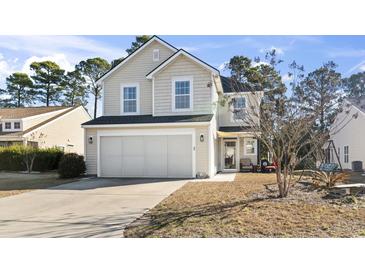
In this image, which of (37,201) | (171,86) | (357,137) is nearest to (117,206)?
(37,201)

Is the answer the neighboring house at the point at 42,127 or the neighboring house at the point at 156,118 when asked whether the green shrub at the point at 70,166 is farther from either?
the neighboring house at the point at 42,127

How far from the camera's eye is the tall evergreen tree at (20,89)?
3184cm

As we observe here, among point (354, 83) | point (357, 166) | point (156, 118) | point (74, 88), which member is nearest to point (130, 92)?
point (156, 118)

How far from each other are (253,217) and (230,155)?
14362 millimetres

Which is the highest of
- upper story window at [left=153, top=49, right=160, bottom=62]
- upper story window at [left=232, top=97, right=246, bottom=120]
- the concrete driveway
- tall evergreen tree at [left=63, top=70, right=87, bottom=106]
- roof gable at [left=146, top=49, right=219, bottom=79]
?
tall evergreen tree at [left=63, top=70, right=87, bottom=106]

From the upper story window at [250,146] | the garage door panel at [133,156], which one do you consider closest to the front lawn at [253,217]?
the garage door panel at [133,156]

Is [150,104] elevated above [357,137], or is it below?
above

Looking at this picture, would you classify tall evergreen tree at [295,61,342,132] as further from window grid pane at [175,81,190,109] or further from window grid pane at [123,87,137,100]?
window grid pane at [123,87,137,100]

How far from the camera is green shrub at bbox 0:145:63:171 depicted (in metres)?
23.4

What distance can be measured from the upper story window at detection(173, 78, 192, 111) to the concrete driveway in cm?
521

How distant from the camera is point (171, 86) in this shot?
56.6 ft

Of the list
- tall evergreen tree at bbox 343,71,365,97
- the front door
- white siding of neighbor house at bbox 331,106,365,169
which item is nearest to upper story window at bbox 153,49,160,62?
the front door
